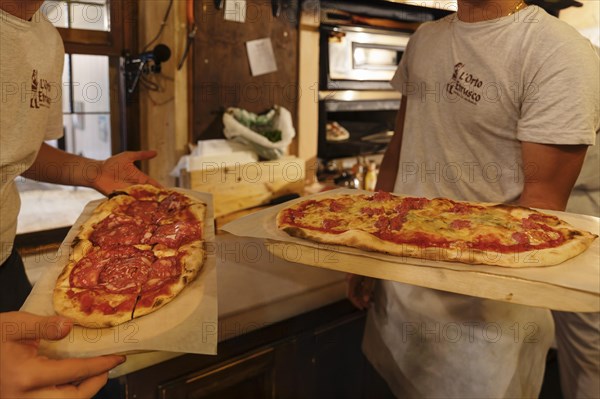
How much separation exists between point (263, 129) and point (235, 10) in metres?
0.63

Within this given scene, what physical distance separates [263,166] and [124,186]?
87 centimetres

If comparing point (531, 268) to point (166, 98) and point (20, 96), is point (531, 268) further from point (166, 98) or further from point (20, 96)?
point (166, 98)

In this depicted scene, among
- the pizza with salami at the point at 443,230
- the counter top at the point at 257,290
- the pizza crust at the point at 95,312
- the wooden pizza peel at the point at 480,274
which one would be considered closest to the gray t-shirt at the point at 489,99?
the pizza with salami at the point at 443,230

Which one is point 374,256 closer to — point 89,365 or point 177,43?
point 89,365

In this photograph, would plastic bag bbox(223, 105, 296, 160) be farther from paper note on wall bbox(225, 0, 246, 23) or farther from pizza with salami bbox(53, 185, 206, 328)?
pizza with salami bbox(53, 185, 206, 328)

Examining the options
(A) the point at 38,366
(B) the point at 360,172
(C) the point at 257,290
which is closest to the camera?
(A) the point at 38,366

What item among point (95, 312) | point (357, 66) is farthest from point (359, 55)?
point (95, 312)

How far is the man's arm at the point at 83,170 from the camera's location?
1754mm

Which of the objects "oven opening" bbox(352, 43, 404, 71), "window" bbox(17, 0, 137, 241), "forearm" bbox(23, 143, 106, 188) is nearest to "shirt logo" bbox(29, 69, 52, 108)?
"forearm" bbox(23, 143, 106, 188)

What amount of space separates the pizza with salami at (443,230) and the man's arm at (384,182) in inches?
11.5

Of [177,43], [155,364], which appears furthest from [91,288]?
[177,43]

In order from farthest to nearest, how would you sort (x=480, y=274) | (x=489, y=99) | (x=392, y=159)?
(x=392, y=159) → (x=489, y=99) → (x=480, y=274)

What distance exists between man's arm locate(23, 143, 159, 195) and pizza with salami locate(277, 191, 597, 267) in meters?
0.62

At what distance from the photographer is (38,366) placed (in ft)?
2.95
